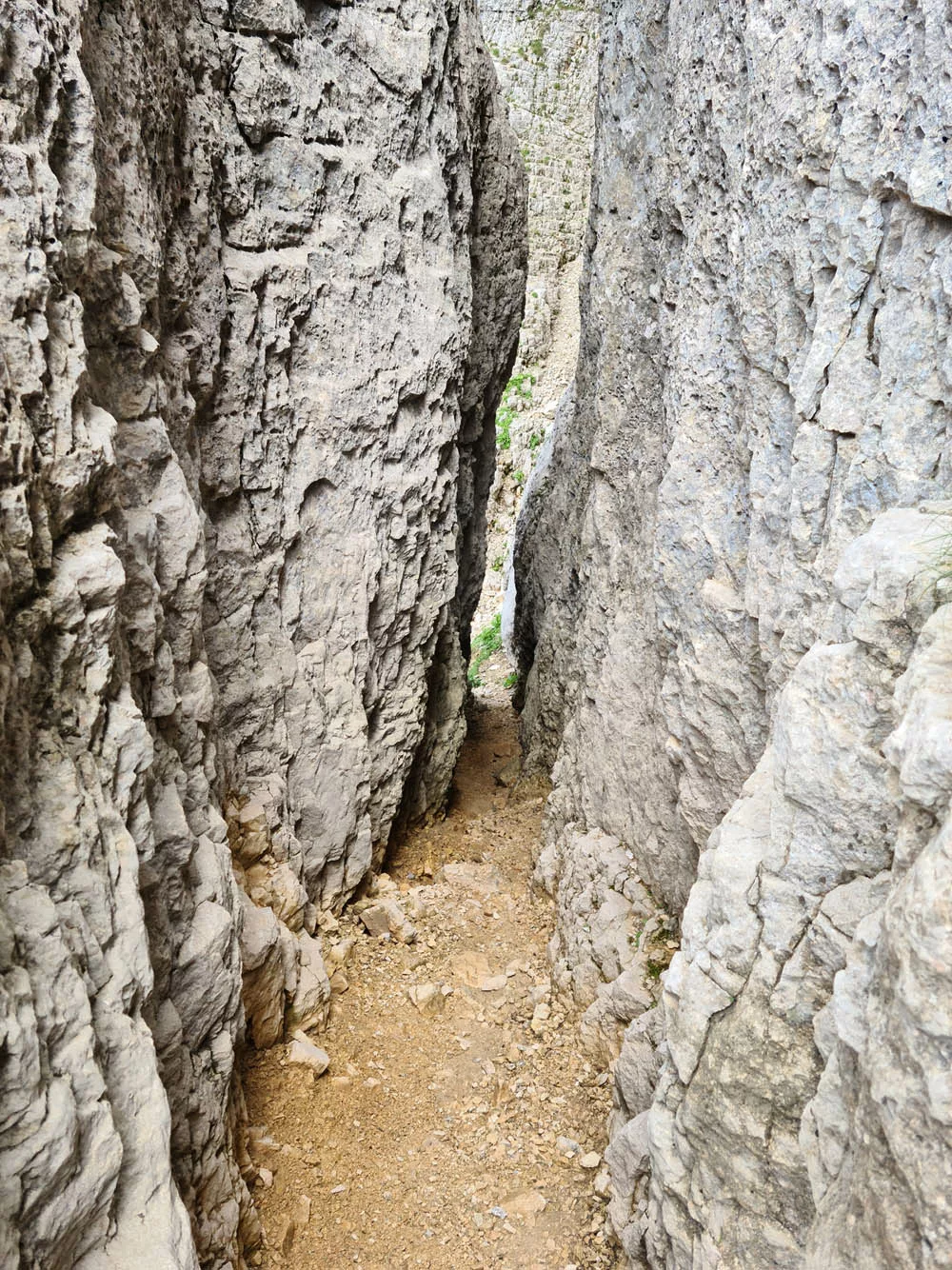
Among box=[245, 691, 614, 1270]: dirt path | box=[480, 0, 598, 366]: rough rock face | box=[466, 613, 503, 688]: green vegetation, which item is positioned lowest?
box=[466, 613, 503, 688]: green vegetation

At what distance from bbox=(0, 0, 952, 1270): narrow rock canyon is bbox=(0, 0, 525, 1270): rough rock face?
0.02 m

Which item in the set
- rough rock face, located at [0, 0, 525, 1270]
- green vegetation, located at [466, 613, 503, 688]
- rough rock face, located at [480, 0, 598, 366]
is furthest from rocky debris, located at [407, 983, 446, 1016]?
rough rock face, located at [480, 0, 598, 366]

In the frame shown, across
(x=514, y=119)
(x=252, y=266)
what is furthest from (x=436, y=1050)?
(x=514, y=119)

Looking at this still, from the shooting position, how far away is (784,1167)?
2.61 metres

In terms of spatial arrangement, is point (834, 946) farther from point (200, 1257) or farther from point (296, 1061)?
point (296, 1061)

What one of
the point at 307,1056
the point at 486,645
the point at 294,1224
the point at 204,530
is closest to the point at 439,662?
the point at 204,530

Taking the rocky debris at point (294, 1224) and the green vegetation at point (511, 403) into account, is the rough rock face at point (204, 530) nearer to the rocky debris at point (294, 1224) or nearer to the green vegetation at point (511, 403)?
the rocky debris at point (294, 1224)

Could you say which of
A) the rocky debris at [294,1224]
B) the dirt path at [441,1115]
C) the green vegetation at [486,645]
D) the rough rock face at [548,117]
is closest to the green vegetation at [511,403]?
the rough rock face at [548,117]

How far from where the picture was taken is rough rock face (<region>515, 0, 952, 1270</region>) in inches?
82.0

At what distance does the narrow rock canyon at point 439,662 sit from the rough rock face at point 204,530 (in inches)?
1.0

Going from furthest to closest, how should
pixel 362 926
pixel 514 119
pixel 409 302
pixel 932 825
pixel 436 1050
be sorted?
pixel 514 119
pixel 362 926
pixel 409 302
pixel 436 1050
pixel 932 825

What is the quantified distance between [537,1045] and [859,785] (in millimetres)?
3799

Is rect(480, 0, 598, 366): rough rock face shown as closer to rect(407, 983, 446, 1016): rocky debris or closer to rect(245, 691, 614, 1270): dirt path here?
rect(245, 691, 614, 1270): dirt path

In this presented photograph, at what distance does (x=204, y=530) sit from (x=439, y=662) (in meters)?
3.54
